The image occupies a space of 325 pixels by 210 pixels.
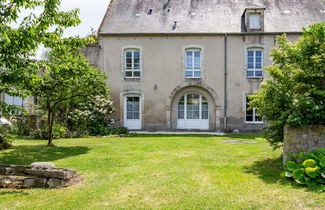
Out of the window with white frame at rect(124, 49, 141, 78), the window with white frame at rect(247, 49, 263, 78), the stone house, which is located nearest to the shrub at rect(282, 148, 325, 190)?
the stone house

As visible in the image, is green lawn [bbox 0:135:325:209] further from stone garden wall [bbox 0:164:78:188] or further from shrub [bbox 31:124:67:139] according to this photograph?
shrub [bbox 31:124:67:139]

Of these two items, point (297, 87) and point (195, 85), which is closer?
point (297, 87)

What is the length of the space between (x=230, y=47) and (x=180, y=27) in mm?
3194

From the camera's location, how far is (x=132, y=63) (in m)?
17.7

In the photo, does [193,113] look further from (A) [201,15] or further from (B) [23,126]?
(B) [23,126]

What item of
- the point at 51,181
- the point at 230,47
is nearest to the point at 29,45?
the point at 51,181

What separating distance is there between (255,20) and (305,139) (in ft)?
42.9

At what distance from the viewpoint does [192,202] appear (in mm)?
4246

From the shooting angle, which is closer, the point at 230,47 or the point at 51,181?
the point at 51,181

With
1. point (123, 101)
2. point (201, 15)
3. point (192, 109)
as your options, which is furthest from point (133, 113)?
point (201, 15)

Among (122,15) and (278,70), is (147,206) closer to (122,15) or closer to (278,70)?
(278,70)

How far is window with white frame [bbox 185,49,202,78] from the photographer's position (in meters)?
17.6

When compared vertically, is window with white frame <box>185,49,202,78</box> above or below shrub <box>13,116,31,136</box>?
above

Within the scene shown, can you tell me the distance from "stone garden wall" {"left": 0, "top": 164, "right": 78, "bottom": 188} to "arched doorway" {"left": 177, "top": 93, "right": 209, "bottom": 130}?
42.6 ft
